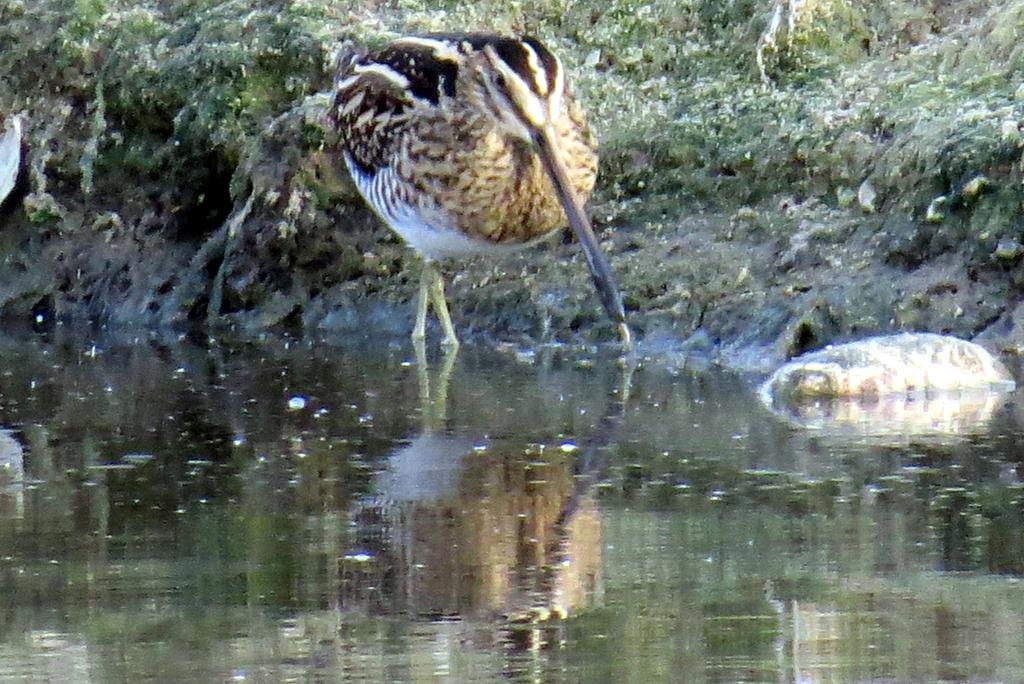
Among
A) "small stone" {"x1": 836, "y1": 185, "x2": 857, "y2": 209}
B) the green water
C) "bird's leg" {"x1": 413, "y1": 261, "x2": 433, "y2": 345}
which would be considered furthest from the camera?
"bird's leg" {"x1": 413, "y1": 261, "x2": 433, "y2": 345}

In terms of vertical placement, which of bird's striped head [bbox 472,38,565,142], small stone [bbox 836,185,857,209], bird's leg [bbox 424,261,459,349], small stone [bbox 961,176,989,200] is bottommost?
bird's leg [bbox 424,261,459,349]

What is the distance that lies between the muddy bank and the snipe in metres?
0.55

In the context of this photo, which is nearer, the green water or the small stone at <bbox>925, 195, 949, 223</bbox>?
the green water

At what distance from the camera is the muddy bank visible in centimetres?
734

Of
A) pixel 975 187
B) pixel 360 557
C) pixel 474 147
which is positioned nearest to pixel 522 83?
pixel 474 147

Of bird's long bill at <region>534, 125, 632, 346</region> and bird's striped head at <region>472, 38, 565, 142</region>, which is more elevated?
bird's striped head at <region>472, 38, 565, 142</region>

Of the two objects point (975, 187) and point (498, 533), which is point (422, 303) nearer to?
point (975, 187)

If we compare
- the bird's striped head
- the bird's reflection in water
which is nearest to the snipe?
the bird's striped head

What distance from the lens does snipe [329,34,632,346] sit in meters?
6.98

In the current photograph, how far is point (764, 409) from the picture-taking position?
6164 millimetres

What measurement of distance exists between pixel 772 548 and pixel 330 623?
99cm

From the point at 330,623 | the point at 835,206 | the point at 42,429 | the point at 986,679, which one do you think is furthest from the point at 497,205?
the point at 986,679

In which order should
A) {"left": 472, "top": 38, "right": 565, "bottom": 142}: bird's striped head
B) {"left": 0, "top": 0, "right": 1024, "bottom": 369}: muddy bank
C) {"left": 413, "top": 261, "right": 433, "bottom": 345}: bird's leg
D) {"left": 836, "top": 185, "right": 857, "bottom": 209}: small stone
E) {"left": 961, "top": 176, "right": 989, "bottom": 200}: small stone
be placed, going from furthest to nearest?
{"left": 413, "top": 261, "right": 433, "bottom": 345}: bird's leg < {"left": 836, "top": 185, "right": 857, "bottom": 209}: small stone < {"left": 0, "top": 0, "right": 1024, "bottom": 369}: muddy bank < {"left": 961, "top": 176, "right": 989, "bottom": 200}: small stone < {"left": 472, "top": 38, "right": 565, "bottom": 142}: bird's striped head

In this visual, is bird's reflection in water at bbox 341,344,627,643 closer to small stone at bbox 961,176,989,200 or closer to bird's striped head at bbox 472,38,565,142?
bird's striped head at bbox 472,38,565,142
